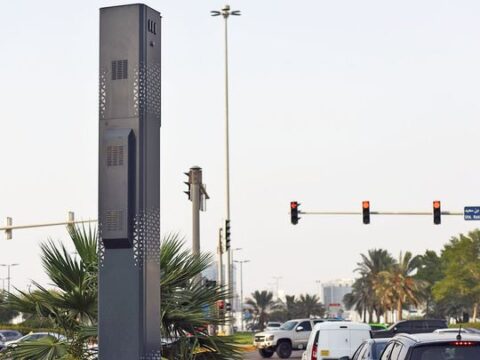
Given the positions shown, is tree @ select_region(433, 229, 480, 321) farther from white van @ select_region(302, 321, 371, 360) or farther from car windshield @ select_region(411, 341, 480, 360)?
car windshield @ select_region(411, 341, 480, 360)

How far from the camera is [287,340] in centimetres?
4853

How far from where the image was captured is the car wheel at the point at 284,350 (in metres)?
48.1

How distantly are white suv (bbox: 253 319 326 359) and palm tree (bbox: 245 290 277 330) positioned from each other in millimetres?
97750

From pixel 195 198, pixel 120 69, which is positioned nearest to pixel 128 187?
pixel 120 69

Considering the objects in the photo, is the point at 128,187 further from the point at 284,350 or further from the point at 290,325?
the point at 290,325

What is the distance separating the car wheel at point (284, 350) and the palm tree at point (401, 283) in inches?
2979

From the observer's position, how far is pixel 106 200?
8.34 metres

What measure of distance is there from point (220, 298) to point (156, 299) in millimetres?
2924

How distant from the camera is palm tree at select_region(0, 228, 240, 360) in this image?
11008 mm

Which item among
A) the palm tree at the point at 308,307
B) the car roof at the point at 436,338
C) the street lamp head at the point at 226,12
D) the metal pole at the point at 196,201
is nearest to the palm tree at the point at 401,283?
the palm tree at the point at 308,307

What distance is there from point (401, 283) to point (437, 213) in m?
81.9

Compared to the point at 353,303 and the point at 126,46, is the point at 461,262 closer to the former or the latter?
the point at 353,303

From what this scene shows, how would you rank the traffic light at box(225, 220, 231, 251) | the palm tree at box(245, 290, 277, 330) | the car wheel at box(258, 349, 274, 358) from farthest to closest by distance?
the palm tree at box(245, 290, 277, 330), the car wheel at box(258, 349, 274, 358), the traffic light at box(225, 220, 231, 251)

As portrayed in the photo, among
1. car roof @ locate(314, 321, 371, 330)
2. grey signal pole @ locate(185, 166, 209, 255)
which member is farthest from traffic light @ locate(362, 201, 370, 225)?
car roof @ locate(314, 321, 371, 330)
